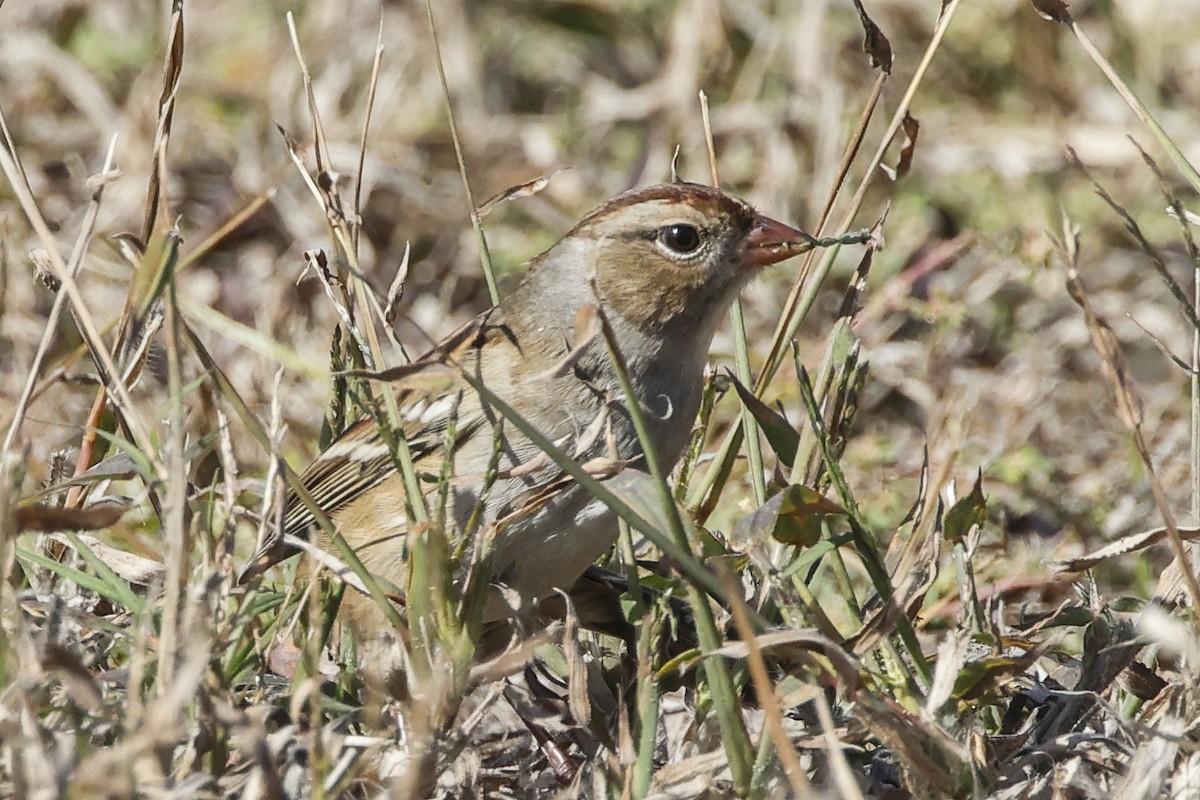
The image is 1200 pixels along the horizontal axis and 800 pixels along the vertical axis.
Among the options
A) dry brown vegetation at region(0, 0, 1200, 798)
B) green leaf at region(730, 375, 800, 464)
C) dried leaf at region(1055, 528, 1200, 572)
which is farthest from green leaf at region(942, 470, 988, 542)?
green leaf at region(730, 375, 800, 464)

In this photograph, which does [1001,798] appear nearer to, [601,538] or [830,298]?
[601,538]

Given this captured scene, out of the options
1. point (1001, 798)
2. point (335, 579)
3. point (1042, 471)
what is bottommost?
point (1042, 471)

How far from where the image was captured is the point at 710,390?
279 cm

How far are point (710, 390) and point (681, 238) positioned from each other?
41 cm

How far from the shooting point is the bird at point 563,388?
2.62 m

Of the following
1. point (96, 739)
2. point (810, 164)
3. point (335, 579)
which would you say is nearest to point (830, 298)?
point (810, 164)

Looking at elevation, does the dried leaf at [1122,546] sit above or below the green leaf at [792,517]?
below

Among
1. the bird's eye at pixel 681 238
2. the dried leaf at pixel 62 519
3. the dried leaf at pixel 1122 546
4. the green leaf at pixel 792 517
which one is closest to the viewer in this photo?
the dried leaf at pixel 62 519

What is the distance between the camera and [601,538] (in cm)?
260

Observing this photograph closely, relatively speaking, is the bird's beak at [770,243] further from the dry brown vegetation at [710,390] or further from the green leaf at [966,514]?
the green leaf at [966,514]

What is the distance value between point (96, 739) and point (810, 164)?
3794 mm

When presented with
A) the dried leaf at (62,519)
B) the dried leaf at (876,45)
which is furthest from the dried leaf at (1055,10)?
the dried leaf at (62,519)

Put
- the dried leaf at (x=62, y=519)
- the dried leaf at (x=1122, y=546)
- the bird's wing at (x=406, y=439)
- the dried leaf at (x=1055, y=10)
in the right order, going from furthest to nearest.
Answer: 1. the bird's wing at (x=406, y=439)
2. the dried leaf at (x=1055, y=10)
3. the dried leaf at (x=1122, y=546)
4. the dried leaf at (x=62, y=519)

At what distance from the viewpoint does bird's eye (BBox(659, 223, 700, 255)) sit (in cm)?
306
